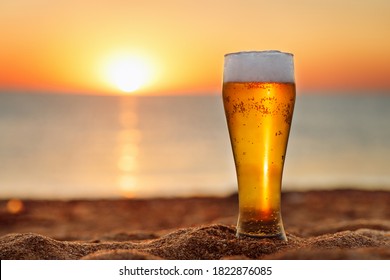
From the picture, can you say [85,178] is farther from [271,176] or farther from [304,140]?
[304,140]

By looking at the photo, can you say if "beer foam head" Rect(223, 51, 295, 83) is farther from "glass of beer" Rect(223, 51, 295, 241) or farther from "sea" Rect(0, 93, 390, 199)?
"sea" Rect(0, 93, 390, 199)

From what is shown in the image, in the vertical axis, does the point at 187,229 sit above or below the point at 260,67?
below

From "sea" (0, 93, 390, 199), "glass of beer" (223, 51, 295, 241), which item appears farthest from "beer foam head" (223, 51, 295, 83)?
"sea" (0, 93, 390, 199)

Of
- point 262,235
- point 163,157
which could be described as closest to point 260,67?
point 262,235

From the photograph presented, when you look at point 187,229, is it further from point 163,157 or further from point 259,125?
point 163,157
